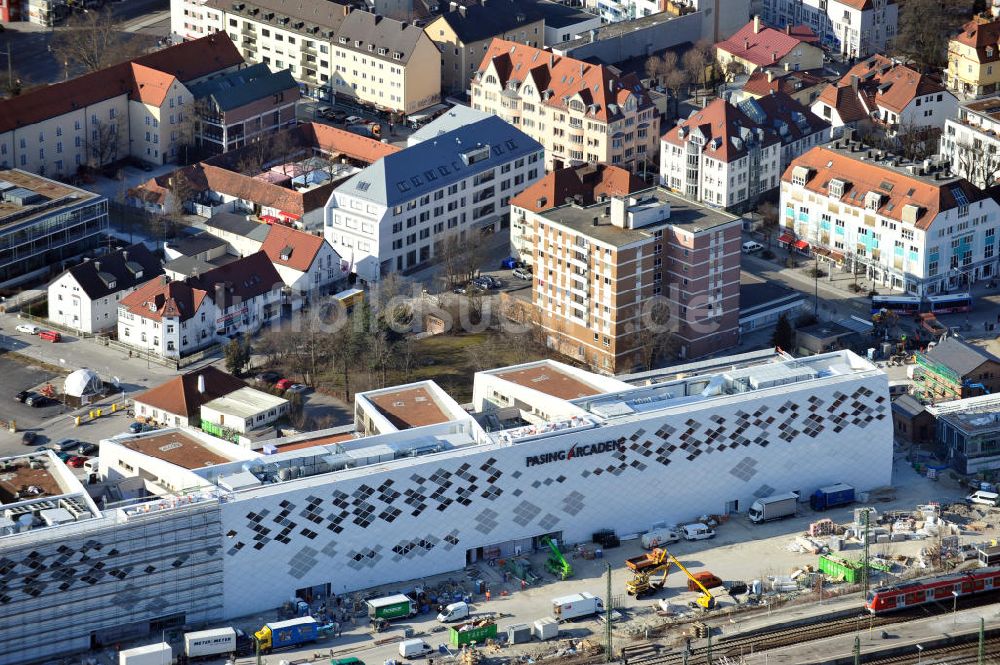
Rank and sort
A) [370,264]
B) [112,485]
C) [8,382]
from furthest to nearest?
[370,264] → [8,382] → [112,485]

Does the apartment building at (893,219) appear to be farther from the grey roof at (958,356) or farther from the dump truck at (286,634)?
the dump truck at (286,634)

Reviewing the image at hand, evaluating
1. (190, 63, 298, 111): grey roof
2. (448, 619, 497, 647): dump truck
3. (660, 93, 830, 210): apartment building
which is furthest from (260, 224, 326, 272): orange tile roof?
(448, 619, 497, 647): dump truck

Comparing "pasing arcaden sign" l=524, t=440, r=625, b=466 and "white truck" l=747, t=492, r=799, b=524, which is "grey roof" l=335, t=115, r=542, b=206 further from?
"white truck" l=747, t=492, r=799, b=524

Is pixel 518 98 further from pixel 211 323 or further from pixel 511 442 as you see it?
pixel 511 442

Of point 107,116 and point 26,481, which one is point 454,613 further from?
point 107,116

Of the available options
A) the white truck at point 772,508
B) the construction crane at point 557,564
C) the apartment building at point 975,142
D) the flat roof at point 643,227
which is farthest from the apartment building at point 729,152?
the construction crane at point 557,564

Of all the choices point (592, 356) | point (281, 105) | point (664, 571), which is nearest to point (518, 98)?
point (281, 105)

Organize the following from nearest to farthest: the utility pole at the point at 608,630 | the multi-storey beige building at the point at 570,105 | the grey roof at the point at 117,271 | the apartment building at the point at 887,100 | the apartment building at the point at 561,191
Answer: the utility pole at the point at 608,630
the grey roof at the point at 117,271
the apartment building at the point at 561,191
the multi-storey beige building at the point at 570,105
the apartment building at the point at 887,100
